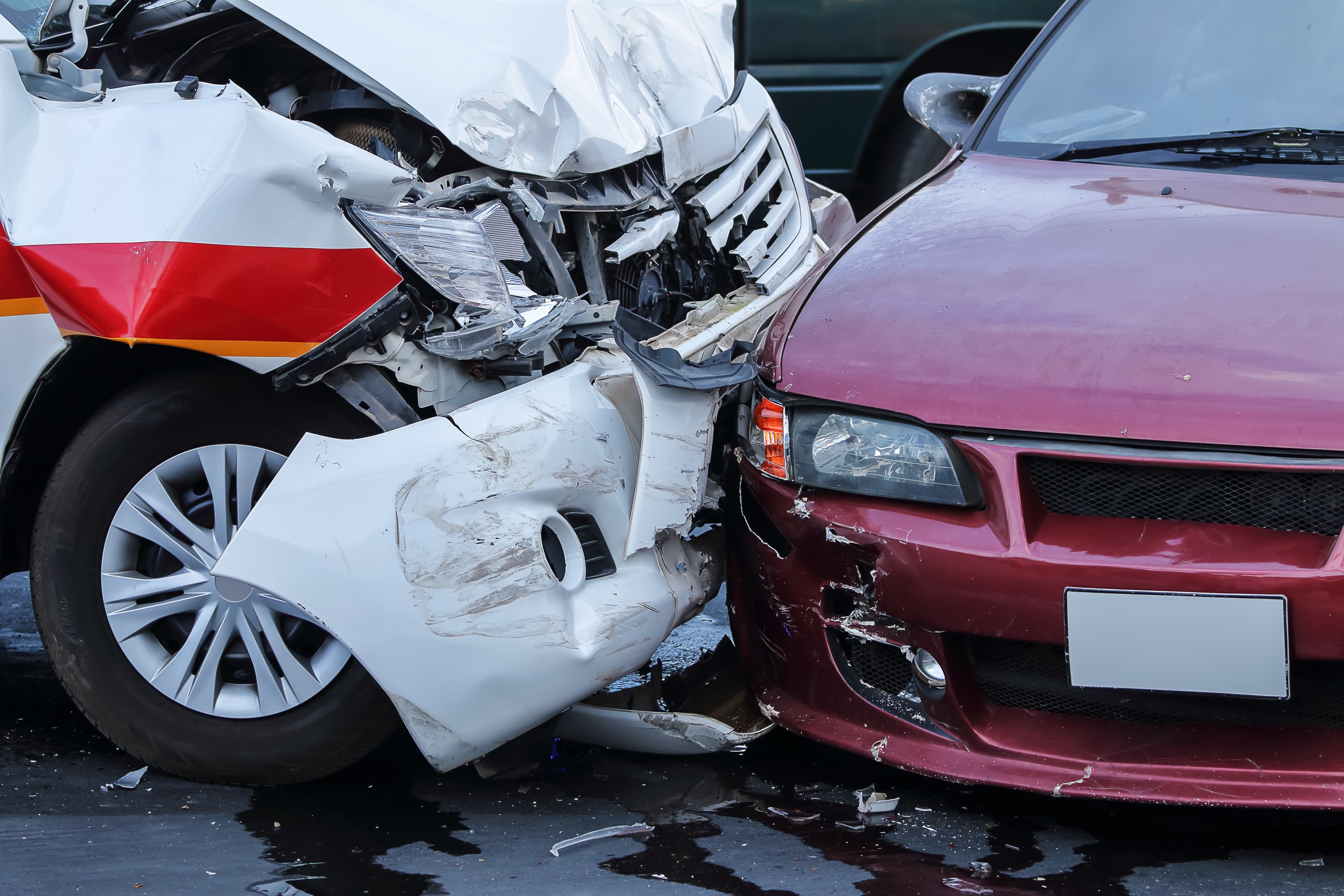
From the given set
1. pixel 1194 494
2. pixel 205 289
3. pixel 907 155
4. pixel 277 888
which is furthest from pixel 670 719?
pixel 907 155

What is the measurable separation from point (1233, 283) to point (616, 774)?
1.50 m

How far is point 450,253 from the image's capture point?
8.21 ft

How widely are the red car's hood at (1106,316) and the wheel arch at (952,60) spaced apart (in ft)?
11.2

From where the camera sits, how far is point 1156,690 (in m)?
2.08

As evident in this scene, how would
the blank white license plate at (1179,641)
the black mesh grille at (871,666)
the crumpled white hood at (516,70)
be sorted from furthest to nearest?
the crumpled white hood at (516,70)
the black mesh grille at (871,666)
the blank white license plate at (1179,641)

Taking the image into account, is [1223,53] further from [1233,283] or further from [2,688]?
[2,688]

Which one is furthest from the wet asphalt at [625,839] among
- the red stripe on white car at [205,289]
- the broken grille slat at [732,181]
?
the broken grille slat at [732,181]

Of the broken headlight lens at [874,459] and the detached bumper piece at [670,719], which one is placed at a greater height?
the broken headlight lens at [874,459]

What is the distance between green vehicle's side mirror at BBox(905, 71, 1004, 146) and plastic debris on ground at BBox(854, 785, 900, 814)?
6.02 feet

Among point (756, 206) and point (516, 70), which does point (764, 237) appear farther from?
point (516, 70)

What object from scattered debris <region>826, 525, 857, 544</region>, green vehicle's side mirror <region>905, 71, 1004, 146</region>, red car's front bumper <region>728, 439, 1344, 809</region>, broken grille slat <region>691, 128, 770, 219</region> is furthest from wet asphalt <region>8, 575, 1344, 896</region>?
green vehicle's side mirror <region>905, 71, 1004, 146</region>

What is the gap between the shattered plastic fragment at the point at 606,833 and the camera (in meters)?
2.32

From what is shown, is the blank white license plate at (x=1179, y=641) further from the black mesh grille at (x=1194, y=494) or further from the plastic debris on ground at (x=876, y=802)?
the plastic debris on ground at (x=876, y=802)

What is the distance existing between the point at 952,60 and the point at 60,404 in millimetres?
4618
